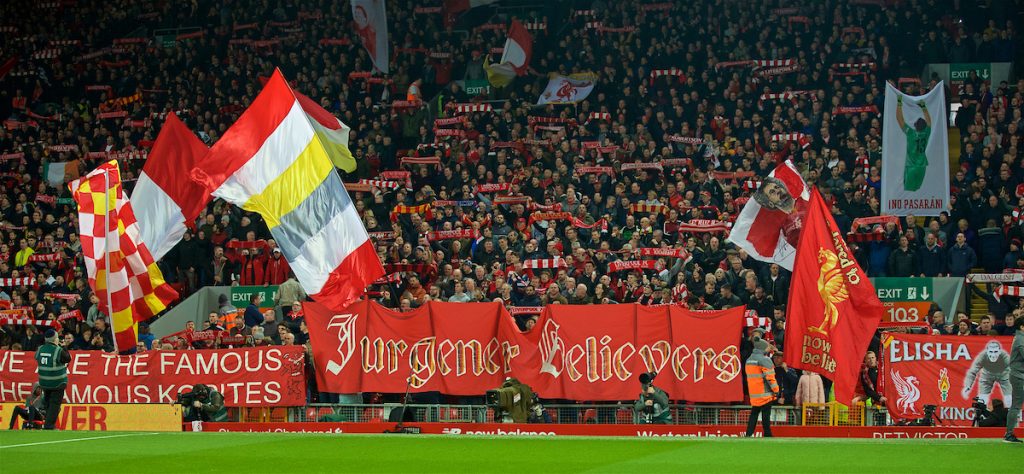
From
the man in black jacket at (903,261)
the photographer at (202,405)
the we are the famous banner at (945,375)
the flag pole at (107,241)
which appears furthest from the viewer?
the man in black jacket at (903,261)

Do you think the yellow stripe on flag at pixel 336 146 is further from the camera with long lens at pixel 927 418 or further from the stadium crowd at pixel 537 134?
the camera with long lens at pixel 927 418

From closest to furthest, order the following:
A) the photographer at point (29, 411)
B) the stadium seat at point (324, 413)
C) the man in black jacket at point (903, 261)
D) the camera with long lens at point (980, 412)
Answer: the camera with long lens at point (980, 412)
the photographer at point (29, 411)
the stadium seat at point (324, 413)
the man in black jacket at point (903, 261)

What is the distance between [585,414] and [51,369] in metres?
8.30

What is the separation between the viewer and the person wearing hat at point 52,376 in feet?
65.5

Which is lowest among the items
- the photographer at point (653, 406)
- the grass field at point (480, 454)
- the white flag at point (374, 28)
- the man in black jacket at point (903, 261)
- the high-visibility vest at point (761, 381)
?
the grass field at point (480, 454)

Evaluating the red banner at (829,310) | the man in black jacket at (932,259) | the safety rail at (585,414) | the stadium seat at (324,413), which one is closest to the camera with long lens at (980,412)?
the safety rail at (585,414)

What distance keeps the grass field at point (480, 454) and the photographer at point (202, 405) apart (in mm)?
4463

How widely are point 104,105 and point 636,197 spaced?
17.5 m

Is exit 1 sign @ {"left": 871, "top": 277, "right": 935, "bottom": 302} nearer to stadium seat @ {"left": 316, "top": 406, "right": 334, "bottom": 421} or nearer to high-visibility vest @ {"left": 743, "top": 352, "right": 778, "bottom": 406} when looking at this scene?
high-visibility vest @ {"left": 743, "top": 352, "right": 778, "bottom": 406}

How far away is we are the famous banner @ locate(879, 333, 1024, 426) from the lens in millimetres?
19312

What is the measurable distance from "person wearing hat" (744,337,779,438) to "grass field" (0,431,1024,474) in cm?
230

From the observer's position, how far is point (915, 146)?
82.1ft

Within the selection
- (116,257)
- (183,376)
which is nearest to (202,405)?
(183,376)

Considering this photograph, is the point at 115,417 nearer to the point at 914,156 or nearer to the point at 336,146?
the point at 336,146
